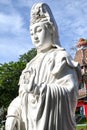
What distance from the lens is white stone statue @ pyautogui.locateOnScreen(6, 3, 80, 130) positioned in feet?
16.2

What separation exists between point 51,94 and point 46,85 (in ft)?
0.49

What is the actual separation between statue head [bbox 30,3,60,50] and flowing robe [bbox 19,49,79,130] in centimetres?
36

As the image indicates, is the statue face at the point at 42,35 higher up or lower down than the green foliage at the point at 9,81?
lower down

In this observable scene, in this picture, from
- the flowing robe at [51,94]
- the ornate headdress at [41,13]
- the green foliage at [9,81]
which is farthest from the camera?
the green foliage at [9,81]

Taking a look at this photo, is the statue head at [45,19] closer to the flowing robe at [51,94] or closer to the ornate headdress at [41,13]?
the ornate headdress at [41,13]

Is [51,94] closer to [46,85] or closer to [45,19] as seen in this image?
[46,85]

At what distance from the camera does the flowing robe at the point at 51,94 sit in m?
4.92

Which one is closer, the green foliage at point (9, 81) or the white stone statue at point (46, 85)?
the white stone statue at point (46, 85)

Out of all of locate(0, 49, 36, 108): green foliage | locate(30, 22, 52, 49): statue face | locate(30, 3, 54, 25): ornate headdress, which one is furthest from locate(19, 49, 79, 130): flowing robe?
locate(0, 49, 36, 108): green foliage

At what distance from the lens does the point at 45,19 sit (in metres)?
5.91

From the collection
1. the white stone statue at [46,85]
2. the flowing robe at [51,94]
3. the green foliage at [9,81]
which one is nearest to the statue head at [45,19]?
the white stone statue at [46,85]

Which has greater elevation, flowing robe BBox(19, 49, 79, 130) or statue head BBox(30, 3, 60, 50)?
statue head BBox(30, 3, 60, 50)

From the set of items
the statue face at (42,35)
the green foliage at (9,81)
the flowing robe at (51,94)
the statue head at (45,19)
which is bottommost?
the flowing robe at (51,94)

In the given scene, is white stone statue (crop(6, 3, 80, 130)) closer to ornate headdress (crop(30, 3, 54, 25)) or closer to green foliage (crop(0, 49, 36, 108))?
ornate headdress (crop(30, 3, 54, 25))
